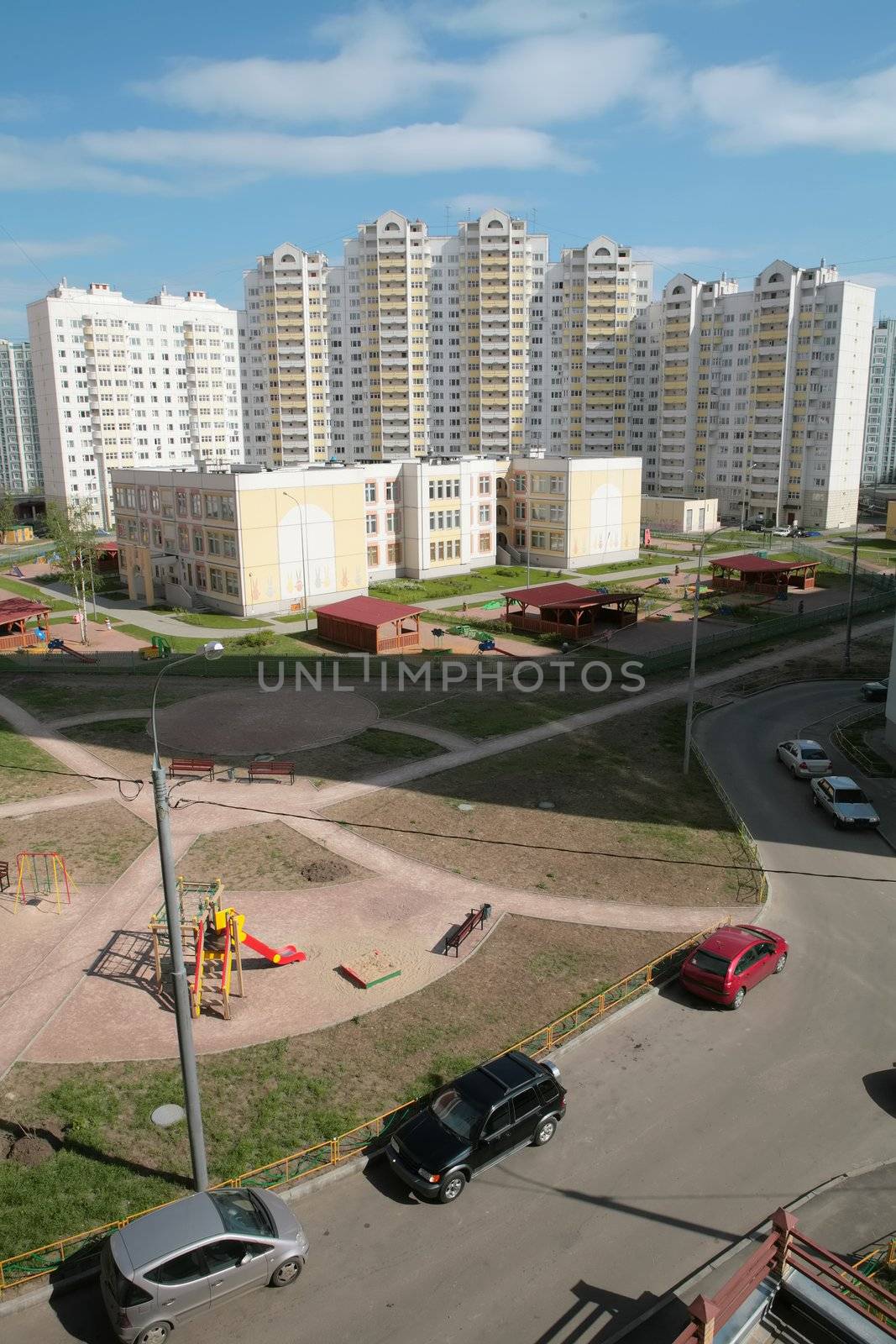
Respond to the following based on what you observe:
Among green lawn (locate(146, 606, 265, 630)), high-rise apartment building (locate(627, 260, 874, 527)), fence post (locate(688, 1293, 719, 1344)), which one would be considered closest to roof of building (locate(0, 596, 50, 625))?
green lawn (locate(146, 606, 265, 630))

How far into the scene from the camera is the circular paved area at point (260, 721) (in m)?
34.1

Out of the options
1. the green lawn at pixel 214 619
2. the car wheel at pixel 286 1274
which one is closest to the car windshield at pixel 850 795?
the car wheel at pixel 286 1274

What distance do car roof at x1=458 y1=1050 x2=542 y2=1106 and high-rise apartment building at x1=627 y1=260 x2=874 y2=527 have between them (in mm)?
99027

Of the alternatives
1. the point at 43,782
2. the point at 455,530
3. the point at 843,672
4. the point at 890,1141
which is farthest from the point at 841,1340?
the point at 455,530

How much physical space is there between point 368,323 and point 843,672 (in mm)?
89555

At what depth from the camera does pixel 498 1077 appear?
48.9ft

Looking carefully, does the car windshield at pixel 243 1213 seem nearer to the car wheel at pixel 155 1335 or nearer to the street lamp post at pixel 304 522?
the car wheel at pixel 155 1335

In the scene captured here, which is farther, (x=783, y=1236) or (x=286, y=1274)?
(x=286, y=1274)

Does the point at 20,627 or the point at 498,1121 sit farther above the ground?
the point at 20,627

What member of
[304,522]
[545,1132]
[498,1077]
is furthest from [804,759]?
[304,522]

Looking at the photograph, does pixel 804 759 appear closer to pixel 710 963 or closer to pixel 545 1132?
pixel 710 963

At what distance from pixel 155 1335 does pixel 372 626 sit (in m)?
37.9

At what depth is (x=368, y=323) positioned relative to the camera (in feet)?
387

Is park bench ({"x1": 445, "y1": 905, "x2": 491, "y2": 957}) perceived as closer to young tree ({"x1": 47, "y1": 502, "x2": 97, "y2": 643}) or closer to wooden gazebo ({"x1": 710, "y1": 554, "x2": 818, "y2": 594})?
young tree ({"x1": 47, "y1": 502, "x2": 97, "y2": 643})
